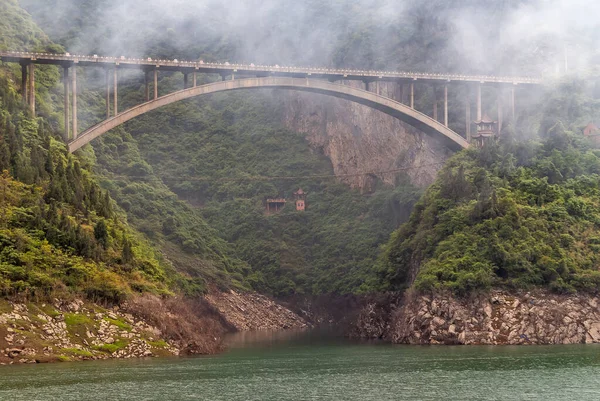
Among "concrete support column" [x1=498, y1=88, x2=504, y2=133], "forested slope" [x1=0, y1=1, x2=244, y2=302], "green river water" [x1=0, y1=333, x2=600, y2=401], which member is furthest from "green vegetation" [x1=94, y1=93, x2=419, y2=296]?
"green river water" [x1=0, y1=333, x2=600, y2=401]

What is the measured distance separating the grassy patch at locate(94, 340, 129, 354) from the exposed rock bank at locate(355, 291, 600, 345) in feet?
78.4

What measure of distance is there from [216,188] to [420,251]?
177ft

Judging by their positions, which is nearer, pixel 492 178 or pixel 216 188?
pixel 492 178

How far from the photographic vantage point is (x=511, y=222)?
305 feet

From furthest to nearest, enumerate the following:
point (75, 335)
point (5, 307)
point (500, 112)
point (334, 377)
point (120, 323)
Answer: point (500, 112), point (120, 323), point (75, 335), point (5, 307), point (334, 377)

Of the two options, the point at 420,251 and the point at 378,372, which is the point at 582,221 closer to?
the point at 420,251

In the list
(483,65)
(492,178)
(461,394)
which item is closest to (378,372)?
(461,394)

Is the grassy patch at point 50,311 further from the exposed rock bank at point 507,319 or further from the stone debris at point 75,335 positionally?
the exposed rock bank at point 507,319

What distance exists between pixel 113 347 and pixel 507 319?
92.8 feet


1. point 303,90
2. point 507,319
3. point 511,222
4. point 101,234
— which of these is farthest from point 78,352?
point 303,90

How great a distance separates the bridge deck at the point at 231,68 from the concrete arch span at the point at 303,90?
0.98 metres

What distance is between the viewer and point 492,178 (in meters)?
101

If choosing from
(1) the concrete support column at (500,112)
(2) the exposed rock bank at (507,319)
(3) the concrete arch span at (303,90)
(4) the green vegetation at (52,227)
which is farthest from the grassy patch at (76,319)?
(1) the concrete support column at (500,112)

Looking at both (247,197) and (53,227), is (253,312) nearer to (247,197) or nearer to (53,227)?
(247,197)
